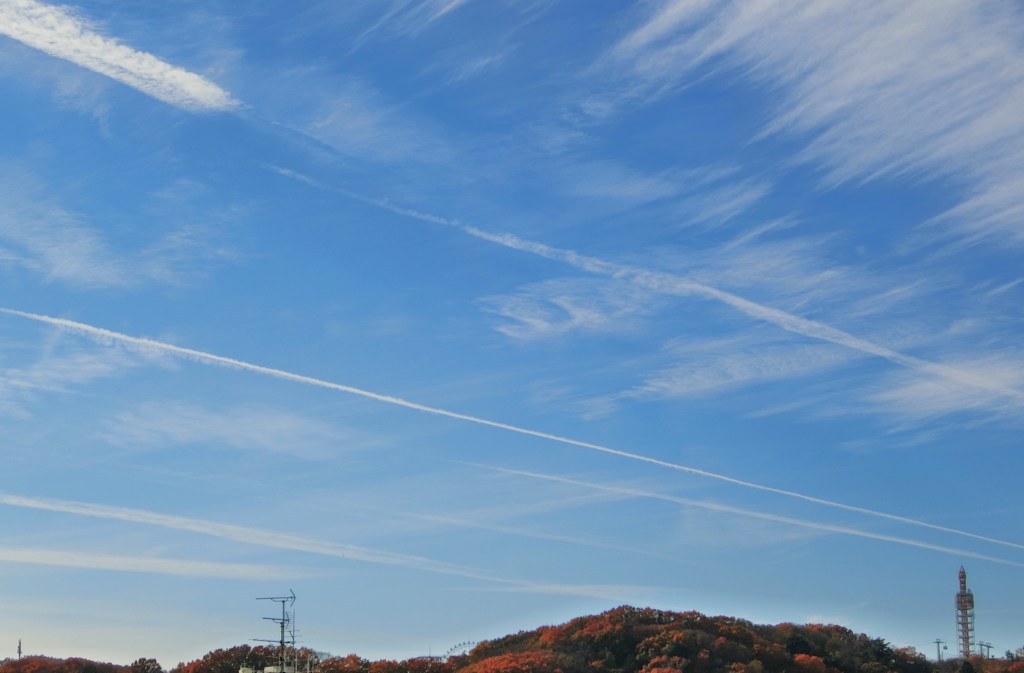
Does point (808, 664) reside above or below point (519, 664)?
below

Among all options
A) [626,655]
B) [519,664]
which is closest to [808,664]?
[626,655]

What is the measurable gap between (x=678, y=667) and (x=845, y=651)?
70.7 ft

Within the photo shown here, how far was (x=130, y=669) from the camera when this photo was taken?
99938mm

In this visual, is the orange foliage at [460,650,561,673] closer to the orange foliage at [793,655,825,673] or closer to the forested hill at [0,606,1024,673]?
the forested hill at [0,606,1024,673]

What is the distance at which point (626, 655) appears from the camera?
9231cm

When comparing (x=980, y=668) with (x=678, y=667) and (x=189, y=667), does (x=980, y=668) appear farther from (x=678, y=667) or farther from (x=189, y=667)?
(x=189, y=667)

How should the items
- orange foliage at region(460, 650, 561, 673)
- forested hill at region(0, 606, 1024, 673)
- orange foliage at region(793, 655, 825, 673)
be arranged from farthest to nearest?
orange foliage at region(793, 655, 825, 673) < forested hill at region(0, 606, 1024, 673) < orange foliage at region(460, 650, 561, 673)

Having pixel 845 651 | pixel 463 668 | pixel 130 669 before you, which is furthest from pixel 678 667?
pixel 130 669

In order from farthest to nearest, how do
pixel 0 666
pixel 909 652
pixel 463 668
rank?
pixel 909 652 → pixel 0 666 → pixel 463 668

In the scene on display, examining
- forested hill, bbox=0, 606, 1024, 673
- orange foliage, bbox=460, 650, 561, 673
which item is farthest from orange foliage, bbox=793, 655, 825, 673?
orange foliage, bbox=460, 650, 561, 673

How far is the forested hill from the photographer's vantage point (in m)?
88.4

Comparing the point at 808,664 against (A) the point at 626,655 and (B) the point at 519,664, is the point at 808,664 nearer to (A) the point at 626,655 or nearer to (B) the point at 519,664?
(A) the point at 626,655

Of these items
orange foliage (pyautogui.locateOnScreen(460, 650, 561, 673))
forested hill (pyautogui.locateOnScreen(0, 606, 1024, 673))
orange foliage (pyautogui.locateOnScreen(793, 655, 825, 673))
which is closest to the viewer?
orange foliage (pyautogui.locateOnScreen(460, 650, 561, 673))

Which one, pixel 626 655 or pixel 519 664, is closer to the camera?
pixel 519 664
